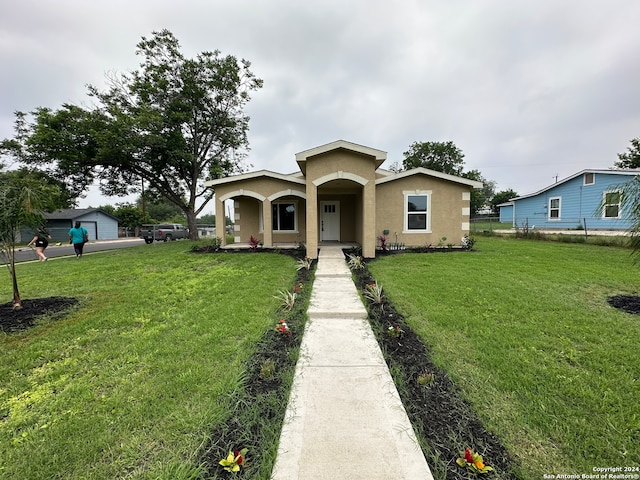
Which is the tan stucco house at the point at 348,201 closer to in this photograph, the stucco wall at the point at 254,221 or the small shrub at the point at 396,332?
the stucco wall at the point at 254,221

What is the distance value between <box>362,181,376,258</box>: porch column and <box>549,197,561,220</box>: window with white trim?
1827cm

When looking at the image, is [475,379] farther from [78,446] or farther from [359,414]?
[78,446]

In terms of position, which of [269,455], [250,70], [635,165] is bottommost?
[269,455]

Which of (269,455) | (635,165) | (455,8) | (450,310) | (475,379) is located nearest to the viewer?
(269,455)

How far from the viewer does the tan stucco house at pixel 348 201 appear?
29.7 ft

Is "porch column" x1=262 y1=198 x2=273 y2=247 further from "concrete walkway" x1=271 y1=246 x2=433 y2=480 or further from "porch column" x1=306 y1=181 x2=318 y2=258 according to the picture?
"concrete walkway" x1=271 y1=246 x2=433 y2=480

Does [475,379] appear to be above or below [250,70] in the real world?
below

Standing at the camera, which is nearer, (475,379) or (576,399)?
(576,399)

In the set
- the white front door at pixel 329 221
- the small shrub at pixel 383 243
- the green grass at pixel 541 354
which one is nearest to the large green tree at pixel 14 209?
the green grass at pixel 541 354

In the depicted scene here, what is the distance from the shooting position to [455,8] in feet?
31.2

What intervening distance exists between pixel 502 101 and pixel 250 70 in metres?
17.5

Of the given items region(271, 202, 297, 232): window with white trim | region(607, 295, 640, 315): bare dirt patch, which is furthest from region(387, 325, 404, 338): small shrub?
region(271, 202, 297, 232): window with white trim

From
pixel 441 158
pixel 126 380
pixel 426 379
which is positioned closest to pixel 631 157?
pixel 441 158

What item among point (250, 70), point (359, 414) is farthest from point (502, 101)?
point (359, 414)
